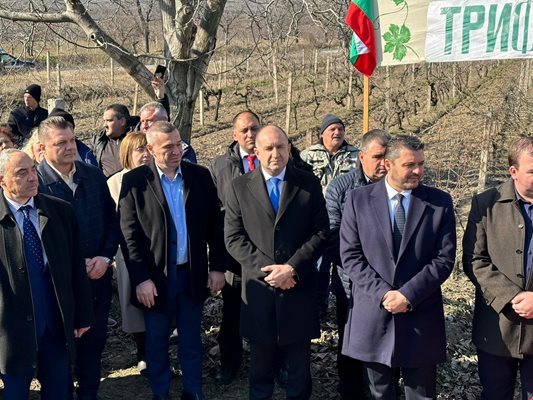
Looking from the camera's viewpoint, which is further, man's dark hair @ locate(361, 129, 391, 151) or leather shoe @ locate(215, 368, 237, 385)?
leather shoe @ locate(215, 368, 237, 385)

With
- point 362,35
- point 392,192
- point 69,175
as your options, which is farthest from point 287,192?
point 362,35

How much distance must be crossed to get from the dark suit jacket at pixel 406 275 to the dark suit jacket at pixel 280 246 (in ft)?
1.05

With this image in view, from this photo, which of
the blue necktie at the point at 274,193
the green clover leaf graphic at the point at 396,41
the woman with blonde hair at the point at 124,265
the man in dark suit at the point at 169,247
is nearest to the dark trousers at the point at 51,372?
the man in dark suit at the point at 169,247

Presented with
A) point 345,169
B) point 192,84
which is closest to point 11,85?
point 192,84

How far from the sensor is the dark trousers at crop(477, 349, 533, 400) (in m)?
3.54

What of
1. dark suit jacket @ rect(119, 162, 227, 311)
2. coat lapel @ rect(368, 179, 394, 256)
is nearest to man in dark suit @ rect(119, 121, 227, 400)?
dark suit jacket @ rect(119, 162, 227, 311)

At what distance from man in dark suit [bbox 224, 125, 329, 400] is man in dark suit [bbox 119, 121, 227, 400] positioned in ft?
0.85

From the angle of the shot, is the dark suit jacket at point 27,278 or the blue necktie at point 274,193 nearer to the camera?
the dark suit jacket at point 27,278

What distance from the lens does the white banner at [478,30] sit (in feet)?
15.8

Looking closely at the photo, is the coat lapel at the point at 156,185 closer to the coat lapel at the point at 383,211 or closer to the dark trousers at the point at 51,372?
the dark trousers at the point at 51,372

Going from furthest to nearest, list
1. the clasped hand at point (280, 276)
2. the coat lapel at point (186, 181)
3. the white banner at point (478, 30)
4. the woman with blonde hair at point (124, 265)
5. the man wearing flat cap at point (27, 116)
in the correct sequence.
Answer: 1. the man wearing flat cap at point (27, 116)
2. the white banner at point (478, 30)
3. the woman with blonde hair at point (124, 265)
4. the coat lapel at point (186, 181)
5. the clasped hand at point (280, 276)

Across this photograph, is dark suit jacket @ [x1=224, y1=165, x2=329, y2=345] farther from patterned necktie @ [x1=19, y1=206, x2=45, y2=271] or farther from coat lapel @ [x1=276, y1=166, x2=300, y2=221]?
patterned necktie @ [x1=19, y1=206, x2=45, y2=271]

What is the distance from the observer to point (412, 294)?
340cm

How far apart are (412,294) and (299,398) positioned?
1062 millimetres
